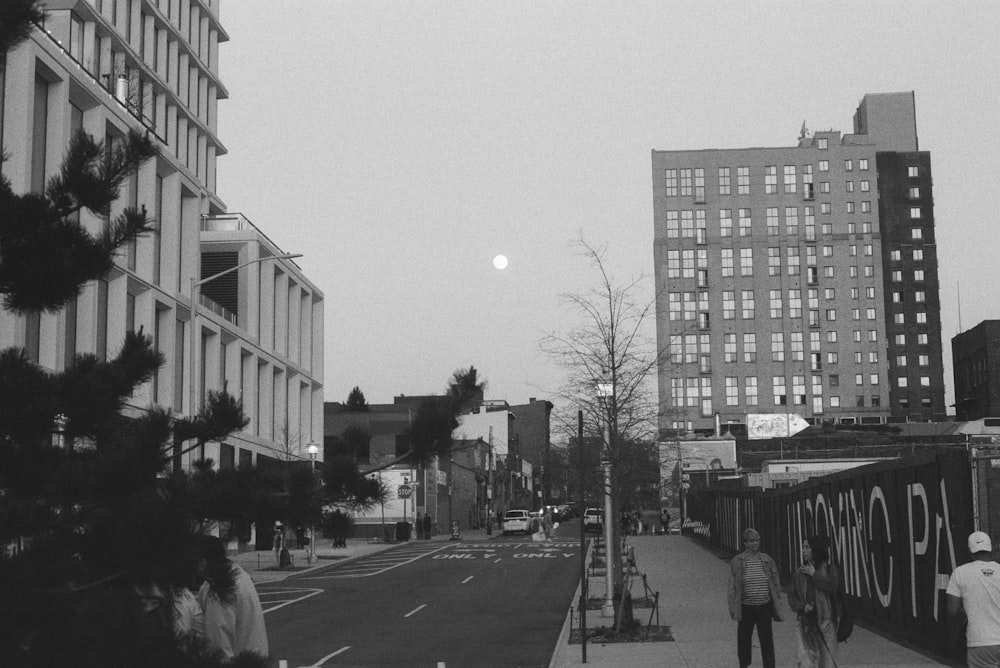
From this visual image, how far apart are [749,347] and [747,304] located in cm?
500

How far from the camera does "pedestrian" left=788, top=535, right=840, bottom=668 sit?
1167 centimetres

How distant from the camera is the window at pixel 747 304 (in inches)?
5384

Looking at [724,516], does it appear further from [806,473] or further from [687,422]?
[687,422]

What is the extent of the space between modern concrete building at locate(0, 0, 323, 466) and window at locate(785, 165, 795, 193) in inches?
3198

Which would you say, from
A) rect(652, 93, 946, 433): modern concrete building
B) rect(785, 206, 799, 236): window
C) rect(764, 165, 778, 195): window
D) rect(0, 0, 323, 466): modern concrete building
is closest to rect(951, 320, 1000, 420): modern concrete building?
rect(652, 93, 946, 433): modern concrete building

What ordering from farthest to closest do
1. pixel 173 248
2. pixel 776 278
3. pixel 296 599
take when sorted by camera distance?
pixel 776 278 → pixel 173 248 → pixel 296 599

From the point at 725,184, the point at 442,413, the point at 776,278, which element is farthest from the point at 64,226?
the point at 776,278

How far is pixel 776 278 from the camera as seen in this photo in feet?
449

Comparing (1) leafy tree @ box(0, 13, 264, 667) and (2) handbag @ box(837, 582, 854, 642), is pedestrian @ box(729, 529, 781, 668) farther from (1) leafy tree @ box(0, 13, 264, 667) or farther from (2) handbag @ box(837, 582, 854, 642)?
(1) leafy tree @ box(0, 13, 264, 667)

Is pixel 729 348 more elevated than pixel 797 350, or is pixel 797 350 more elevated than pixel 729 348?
pixel 729 348

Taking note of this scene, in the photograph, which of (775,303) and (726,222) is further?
(775,303)

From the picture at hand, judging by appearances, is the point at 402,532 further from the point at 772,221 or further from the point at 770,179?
the point at 770,179

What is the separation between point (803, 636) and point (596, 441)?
1117 centimetres

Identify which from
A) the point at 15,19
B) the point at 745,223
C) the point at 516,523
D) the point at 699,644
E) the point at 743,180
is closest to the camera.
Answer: the point at 15,19
